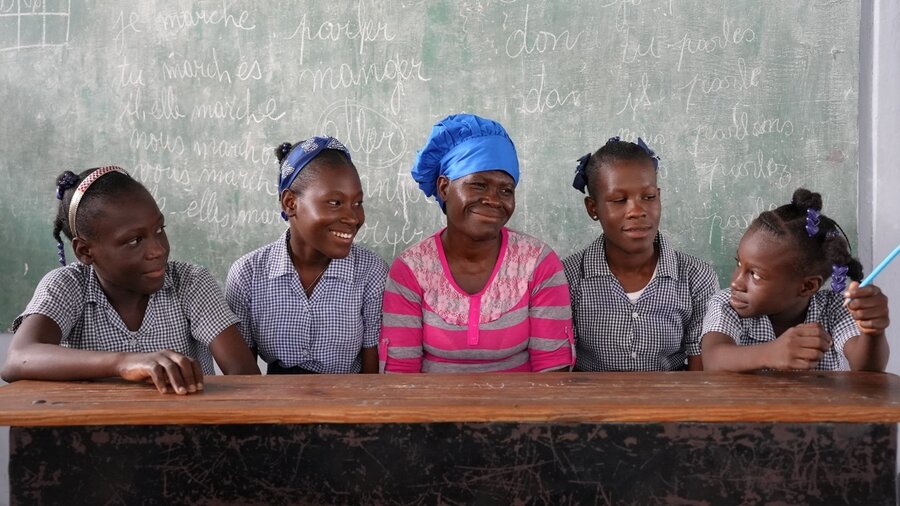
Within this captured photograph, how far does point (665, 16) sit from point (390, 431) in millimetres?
2421

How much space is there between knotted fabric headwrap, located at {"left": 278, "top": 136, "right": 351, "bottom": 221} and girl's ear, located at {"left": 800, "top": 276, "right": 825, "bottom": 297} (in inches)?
54.0

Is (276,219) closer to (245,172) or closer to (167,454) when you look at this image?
(245,172)

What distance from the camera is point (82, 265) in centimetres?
245

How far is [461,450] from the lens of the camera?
5.39 ft

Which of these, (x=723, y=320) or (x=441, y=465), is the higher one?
(x=723, y=320)

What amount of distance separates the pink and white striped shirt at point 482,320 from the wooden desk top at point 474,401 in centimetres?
58

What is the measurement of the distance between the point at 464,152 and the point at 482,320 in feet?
1.64

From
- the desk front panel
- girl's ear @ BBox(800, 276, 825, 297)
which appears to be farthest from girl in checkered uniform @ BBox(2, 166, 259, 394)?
girl's ear @ BBox(800, 276, 825, 297)

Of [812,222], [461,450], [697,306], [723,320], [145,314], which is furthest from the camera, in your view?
[697,306]

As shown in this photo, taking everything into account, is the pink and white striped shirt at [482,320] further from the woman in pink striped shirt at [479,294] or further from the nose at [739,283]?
the nose at [739,283]

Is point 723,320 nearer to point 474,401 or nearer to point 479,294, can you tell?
point 479,294

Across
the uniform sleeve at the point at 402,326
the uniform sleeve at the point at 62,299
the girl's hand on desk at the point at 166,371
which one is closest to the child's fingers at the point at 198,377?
the girl's hand on desk at the point at 166,371

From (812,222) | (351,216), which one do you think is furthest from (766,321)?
(351,216)

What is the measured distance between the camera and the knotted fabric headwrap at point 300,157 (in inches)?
107
